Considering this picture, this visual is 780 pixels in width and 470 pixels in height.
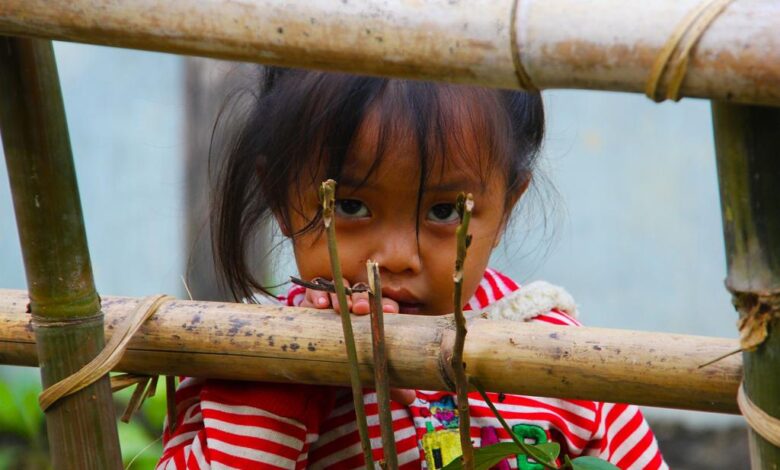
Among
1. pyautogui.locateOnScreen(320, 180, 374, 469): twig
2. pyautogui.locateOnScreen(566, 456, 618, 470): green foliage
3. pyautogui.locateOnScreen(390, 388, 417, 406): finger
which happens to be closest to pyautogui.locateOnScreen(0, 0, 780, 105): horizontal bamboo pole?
pyautogui.locateOnScreen(320, 180, 374, 469): twig

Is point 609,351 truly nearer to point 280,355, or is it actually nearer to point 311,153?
point 280,355

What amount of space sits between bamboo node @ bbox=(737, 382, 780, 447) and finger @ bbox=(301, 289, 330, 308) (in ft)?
1.61

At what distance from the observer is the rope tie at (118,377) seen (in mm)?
1149

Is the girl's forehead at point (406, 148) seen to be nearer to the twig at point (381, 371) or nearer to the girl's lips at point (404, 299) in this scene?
the girl's lips at point (404, 299)

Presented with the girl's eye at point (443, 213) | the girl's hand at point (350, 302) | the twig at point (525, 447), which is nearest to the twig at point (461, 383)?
the twig at point (525, 447)

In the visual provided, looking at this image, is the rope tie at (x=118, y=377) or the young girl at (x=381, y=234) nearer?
the rope tie at (x=118, y=377)

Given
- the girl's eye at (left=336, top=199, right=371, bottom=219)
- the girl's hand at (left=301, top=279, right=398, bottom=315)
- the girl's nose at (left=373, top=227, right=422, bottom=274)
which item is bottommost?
the girl's hand at (left=301, top=279, right=398, bottom=315)

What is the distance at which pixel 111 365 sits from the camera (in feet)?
3.84

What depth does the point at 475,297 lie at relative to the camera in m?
1.61

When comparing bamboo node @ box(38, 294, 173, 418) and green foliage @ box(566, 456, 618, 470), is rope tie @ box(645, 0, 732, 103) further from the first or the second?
bamboo node @ box(38, 294, 173, 418)

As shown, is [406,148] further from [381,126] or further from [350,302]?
[350,302]

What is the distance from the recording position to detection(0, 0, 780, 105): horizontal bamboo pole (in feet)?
2.60

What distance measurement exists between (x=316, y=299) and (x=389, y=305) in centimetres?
10

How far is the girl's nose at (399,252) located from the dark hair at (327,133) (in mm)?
53
